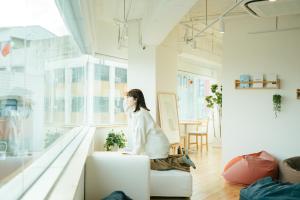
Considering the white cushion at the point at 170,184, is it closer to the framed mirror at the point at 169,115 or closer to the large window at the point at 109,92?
the framed mirror at the point at 169,115

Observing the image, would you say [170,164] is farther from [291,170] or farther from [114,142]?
[114,142]

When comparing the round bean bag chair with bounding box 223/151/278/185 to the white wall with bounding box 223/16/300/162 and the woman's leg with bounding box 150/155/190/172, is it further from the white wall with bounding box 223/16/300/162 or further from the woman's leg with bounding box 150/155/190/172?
the woman's leg with bounding box 150/155/190/172

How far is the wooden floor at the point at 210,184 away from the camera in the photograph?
4930 mm

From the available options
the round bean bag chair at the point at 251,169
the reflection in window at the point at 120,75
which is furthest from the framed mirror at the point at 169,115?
the round bean bag chair at the point at 251,169

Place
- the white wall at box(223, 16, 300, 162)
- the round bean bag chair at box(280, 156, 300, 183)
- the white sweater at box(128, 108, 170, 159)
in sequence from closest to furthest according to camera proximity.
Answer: the white sweater at box(128, 108, 170, 159), the round bean bag chair at box(280, 156, 300, 183), the white wall at box(223, 16, 300, 162)

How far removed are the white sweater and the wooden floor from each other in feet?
2.12

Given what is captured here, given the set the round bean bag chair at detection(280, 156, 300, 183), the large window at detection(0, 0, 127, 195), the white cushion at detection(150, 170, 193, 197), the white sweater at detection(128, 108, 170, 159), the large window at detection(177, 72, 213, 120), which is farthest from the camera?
the large window at detection(177, 72, 213, 120)

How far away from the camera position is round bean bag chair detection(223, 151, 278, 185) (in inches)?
220

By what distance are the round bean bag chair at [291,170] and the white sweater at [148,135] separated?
7.03ft

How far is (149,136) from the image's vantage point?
14.8 feet

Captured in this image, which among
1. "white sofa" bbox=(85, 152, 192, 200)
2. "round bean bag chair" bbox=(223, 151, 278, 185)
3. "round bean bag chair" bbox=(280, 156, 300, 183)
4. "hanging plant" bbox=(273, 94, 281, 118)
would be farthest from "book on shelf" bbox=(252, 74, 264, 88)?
"white sofa" bbox=(85, 152, 192, 200)

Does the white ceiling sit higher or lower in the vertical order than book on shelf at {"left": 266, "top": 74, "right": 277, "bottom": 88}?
higher

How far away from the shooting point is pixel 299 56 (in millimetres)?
5887

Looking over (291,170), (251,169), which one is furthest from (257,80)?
(291,170)
